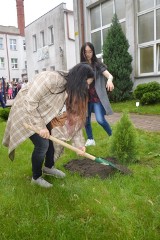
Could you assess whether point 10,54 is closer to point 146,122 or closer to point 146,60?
point 146,60

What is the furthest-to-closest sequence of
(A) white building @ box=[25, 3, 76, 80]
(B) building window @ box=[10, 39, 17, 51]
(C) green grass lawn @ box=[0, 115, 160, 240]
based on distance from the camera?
1. (B) building window @ box=[10, 39, 17, 51]
2. (A) white building @ box=[25, 3, 76, 80]
3. (C) green grass lawn @ box=[0, 115, 160, 240]

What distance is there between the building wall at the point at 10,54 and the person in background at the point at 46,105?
43.8 m

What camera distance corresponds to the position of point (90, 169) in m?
4.21

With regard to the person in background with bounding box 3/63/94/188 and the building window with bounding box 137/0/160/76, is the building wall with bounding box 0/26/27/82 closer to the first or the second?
the building window with bounding box 137/0/160/76

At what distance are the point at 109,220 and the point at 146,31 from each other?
1187 centimetres

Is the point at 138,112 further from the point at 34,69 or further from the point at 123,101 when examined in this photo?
the point at 34,69

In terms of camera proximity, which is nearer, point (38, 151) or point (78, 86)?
point (78, 86)

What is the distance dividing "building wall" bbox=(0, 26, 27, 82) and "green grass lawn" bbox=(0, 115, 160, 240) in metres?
43.7

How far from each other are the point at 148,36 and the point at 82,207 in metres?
11.5

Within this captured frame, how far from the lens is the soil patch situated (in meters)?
4.00

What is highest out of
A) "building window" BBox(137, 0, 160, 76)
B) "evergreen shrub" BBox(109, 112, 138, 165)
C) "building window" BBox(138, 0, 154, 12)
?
"building window" BBox(138, 0, 154, 12)

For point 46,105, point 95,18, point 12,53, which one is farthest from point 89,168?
point 12,53

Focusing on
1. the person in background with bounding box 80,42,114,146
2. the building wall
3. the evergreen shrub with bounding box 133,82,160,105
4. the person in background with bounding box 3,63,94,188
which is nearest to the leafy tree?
the evergreen shrub with bounding box 133,82,160,105

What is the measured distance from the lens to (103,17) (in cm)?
1566
